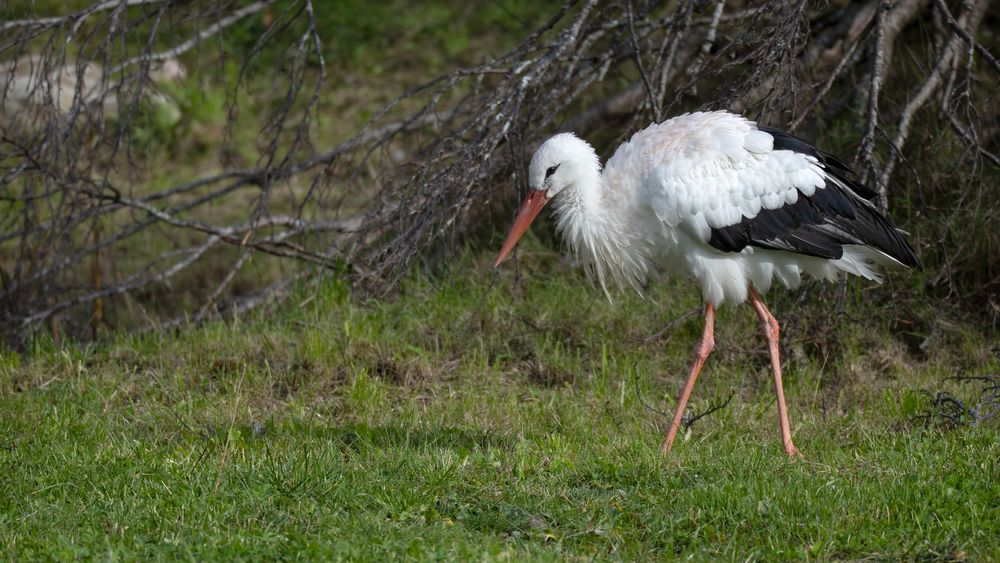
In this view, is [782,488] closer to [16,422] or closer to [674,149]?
[674,149]

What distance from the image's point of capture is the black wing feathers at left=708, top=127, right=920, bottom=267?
5293 millimetres

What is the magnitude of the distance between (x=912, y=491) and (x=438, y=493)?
1676 millimetres

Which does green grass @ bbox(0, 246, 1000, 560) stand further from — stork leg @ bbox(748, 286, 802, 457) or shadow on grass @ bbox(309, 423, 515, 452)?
stork leg @ bbox(748, 286, 802, 457)

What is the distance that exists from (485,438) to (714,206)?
57.2 inches

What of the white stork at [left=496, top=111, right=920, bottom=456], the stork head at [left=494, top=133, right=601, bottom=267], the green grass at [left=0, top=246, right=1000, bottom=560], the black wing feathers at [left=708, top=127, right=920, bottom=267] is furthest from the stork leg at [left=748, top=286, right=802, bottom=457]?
the stork head at [left=494, top=133, right=601, bottom=267]

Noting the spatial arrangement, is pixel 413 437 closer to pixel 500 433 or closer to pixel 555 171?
pixel 500 433

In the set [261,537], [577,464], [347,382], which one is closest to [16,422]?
[347,382]

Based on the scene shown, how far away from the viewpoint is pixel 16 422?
535 cm

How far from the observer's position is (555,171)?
212 inches

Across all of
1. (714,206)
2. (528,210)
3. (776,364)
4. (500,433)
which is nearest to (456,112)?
(528,210)

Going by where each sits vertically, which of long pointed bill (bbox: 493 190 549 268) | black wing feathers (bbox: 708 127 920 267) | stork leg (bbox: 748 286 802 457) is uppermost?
long pointed bill (bbox: 493 190 549 268)

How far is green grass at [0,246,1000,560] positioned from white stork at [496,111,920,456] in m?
0.71

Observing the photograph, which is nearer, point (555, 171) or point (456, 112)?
point (555, 171)

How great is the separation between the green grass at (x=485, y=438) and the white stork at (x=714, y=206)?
0.71 metres
